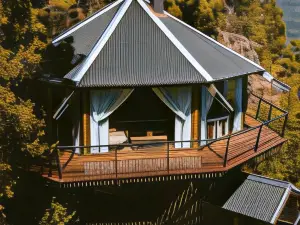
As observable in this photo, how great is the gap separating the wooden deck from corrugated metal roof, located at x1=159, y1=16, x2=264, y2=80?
2.49 m

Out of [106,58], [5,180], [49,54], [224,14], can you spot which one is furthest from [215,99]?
[224,14]

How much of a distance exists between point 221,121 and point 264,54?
25865mm

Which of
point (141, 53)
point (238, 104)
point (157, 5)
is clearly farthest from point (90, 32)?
point (238, 104)

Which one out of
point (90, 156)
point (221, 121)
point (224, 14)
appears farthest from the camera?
point (224, 14)

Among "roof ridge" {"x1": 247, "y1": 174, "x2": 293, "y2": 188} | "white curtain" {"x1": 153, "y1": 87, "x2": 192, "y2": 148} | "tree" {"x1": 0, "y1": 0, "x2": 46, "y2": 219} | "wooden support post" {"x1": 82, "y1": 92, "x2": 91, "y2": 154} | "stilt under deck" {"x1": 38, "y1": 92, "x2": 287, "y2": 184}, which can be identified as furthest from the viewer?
"roof ridge" {"x1": 247, "y1": 174, "x2": 293, "y2": 188}

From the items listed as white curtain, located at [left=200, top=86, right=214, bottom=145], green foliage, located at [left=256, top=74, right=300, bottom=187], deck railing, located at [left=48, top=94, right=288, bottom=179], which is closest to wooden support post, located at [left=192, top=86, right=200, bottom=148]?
white curtain, located at [left=200, top=86, right=214, bottom=145]

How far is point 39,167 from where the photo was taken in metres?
12.8

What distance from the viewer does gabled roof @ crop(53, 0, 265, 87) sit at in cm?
1310

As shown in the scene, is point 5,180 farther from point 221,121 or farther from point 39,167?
point 221,121

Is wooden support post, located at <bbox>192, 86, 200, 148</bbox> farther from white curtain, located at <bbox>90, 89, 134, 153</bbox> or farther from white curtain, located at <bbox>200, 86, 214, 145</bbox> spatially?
white curtain, located at <bbox>90, 89, 134, 153</bbox>

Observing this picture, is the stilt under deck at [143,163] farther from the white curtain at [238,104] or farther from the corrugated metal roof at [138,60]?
the white curtain at [238,104]

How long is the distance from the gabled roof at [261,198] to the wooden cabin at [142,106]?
112 centimetres

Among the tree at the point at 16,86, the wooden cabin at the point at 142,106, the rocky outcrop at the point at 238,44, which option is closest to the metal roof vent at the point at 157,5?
the wooden cabin at the point at 142,106

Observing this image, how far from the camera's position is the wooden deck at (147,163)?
12094 millimetres
